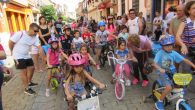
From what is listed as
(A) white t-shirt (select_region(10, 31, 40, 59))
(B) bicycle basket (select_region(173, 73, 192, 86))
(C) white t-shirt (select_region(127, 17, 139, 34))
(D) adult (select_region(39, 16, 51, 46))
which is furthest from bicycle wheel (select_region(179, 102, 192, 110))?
(D) adult (select_region(39, 16, 51, 46))

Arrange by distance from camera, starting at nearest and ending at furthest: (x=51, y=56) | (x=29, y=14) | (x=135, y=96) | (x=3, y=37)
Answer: (x=135, y=96) < (x=51, y=56) < (x=3, y=37) < (x=29, y=14)

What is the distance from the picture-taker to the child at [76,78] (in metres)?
3.62

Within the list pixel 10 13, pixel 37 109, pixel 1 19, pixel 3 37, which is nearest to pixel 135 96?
pixel 37 109

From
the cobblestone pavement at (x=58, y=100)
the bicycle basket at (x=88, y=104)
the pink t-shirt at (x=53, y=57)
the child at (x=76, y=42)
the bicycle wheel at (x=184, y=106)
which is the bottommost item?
the cobblestone pavement at (x=58, y=100)

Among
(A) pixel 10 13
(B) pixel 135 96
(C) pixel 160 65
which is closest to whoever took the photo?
(C) pixel 160 65

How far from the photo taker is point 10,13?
2442 cm

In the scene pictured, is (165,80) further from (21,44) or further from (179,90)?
(21,44)

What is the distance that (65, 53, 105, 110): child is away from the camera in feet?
11.9

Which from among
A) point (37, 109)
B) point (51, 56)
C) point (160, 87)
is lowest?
point (37, 109)

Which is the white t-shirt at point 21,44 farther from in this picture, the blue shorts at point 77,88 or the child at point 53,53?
the blue shorts at point 77,88

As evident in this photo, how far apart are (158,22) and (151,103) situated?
6944mm

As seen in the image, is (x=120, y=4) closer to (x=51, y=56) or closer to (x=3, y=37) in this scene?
(x=3, y=37)

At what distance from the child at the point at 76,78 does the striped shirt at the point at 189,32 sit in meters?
Result: 2.17

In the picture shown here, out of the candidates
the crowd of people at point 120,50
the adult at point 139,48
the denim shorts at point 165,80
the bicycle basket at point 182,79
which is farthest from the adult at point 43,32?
the bicycle basket at point 182,79
